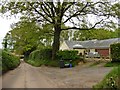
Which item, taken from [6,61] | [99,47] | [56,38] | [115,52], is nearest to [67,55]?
[56,38]

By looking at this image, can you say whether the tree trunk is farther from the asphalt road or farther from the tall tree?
the asphalt road

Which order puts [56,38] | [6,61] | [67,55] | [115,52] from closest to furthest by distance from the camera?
[6,61], [115,52], [56,38], [67,55]

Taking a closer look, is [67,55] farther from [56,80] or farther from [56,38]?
[56,80]

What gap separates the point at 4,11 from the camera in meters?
29.3

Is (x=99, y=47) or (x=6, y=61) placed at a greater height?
(x=99, y=47)

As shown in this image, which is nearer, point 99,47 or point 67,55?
point 67,55

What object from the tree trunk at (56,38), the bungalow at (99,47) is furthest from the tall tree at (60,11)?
the bungalow at (99,47)

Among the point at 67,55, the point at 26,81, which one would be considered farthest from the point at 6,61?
the point at 67,55

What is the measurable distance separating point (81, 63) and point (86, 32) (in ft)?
15.3

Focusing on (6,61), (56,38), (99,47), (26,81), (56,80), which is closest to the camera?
(26,81)

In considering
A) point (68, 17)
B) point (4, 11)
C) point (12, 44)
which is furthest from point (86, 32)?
point (12, 44)

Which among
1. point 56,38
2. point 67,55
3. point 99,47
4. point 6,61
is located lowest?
point 6,61

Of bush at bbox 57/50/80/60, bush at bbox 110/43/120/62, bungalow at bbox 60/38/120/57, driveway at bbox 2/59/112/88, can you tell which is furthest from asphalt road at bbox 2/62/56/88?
bungalow at bbox 60/38/120/57

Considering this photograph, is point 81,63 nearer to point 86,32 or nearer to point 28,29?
point 86,32
